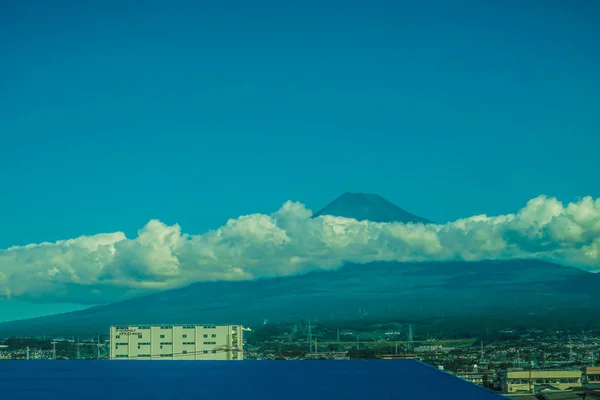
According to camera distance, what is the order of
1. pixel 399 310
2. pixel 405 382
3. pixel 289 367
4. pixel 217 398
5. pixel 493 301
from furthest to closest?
pixel 493 301, pixel 399 310, pixel 289 367, pixel 405 382, pixel 217 398

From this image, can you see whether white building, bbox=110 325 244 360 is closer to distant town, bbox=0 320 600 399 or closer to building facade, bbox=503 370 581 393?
distant town, bbox=0 320 600 399

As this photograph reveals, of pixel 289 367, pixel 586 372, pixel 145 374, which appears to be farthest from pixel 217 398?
pixel 586 372

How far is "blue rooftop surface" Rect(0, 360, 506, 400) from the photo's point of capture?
14734mm

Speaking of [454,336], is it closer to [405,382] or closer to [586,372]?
[586,372]

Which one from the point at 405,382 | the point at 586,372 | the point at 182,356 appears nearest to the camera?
the point at 405,382

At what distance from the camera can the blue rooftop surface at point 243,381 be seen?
14.7 m

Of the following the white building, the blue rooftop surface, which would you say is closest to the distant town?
the white building

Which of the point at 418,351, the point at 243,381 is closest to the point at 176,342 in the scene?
the point at 418,351

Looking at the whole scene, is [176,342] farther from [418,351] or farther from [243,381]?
[243,381]

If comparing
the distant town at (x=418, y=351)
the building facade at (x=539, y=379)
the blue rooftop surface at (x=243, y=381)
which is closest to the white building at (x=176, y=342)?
the distant town at (x=418, y=351)

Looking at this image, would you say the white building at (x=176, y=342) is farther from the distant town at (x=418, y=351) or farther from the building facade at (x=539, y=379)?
the building facade at (x=539, y=379)

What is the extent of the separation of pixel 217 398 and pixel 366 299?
12770 centimetres

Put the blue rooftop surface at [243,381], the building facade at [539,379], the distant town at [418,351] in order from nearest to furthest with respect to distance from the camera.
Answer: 1. the blue rooftop surface at [243,381]
2. the building facade at [539,379]
3. the distant town at [418,351]

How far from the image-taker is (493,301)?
131375 mm
